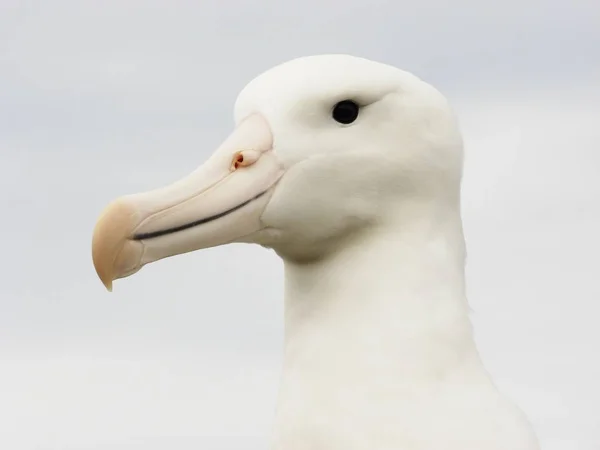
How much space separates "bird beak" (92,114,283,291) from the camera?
6.12m

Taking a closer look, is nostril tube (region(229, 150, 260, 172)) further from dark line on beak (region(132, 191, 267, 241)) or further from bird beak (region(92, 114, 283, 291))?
dark line on beak (region(132, 191, 267, 241))

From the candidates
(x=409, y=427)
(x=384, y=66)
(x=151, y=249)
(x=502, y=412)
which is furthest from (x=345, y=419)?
(x=384, y=66)

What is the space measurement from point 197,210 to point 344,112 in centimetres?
74

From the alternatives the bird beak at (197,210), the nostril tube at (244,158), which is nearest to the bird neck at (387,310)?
the bird beak at (197,210)

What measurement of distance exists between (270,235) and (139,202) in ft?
1.92

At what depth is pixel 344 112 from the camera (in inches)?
253

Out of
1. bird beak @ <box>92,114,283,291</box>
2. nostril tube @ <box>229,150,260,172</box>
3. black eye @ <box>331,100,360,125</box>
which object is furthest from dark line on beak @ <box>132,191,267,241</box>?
black eye @ <box>331,100,360,125</box>

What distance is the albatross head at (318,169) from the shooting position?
6.32 meters

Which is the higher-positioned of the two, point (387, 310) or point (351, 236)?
point (351, 236)

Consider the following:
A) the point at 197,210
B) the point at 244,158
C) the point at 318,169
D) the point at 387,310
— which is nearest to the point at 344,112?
the point at 318,169

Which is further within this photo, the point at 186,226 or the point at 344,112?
the point at 344,112

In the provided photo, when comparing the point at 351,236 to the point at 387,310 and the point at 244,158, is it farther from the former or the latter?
the point at 244,158

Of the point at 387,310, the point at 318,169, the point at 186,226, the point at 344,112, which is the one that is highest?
the point at 344,112

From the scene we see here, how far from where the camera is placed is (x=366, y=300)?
6359 millimetres
